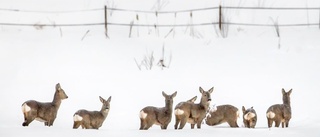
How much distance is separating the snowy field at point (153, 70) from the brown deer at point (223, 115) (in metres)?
0.30

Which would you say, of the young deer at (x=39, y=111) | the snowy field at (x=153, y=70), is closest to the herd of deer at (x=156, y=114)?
the young deer at (x=39, y=111)

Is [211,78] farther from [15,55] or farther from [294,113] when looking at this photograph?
[15,55]

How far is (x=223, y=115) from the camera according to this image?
13.1 m

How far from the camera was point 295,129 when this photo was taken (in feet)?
39.4

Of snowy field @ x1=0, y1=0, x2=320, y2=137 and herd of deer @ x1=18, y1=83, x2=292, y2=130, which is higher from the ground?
snowy field @ x1=0, y1=0, x2=320, y2=137

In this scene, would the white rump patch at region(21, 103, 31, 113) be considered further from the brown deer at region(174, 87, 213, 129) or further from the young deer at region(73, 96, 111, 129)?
the brown deer at region(174, 87, 213, 129)

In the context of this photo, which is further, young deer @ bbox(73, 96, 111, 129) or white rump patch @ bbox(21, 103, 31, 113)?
white rump patch @ bbox(21, 103, 31, 113)

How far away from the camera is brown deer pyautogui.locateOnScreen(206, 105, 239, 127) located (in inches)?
512

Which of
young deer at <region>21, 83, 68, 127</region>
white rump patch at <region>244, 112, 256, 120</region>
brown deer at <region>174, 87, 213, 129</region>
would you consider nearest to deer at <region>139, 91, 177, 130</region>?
brown deer at <region>174, 87, 213, 129</region>

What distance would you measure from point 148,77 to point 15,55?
4.07m

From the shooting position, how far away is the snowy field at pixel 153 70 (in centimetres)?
1458

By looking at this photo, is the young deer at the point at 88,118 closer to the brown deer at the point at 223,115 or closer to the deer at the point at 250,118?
Answer: the brown deer at the point at 223,115

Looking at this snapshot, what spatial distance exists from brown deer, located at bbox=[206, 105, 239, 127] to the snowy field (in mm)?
299

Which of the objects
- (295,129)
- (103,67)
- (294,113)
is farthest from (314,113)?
(103,67)
